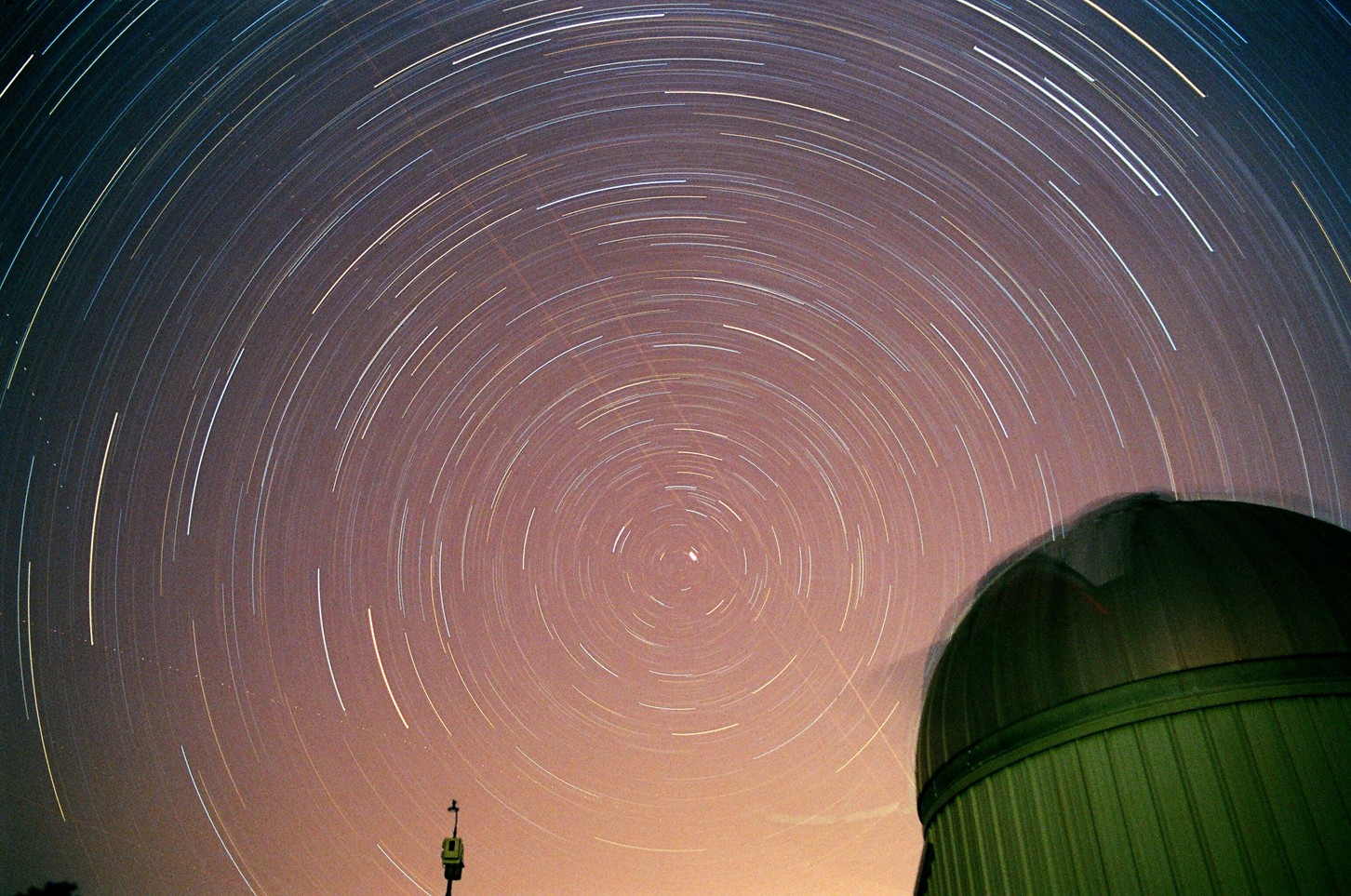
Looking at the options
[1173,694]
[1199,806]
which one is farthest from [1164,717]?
[1199,806]

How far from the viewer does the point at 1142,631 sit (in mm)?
7422

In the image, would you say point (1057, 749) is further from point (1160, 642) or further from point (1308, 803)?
point (1308, 803)

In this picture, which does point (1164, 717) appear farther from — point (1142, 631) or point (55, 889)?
point (55, 889)

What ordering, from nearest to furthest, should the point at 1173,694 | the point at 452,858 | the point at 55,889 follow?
the point at 1173,694 → the point at 452,858 → the point at 55,889

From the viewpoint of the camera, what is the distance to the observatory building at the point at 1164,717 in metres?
6.71

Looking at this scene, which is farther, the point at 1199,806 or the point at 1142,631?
the point at 1142,631

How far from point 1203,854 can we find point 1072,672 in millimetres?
1516

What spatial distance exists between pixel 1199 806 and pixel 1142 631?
1322 mm

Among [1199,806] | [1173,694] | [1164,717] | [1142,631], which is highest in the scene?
[1142,631]

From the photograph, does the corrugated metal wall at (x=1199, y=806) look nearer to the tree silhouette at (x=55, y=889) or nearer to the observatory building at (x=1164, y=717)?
the observatory building at (x=1164, y=717)

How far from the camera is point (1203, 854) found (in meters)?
6.73

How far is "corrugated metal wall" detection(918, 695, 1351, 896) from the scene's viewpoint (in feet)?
21.5

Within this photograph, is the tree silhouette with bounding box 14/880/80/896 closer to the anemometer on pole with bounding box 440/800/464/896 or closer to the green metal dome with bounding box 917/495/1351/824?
the anemometer on pole with bounding box 440/800/464/896

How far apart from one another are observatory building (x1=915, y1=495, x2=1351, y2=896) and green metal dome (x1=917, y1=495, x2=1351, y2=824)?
1 cm
